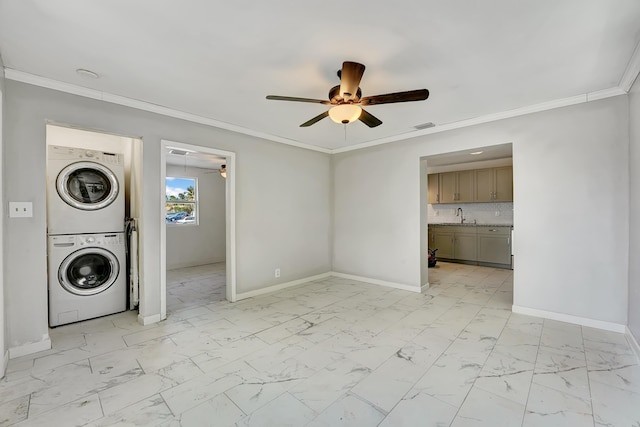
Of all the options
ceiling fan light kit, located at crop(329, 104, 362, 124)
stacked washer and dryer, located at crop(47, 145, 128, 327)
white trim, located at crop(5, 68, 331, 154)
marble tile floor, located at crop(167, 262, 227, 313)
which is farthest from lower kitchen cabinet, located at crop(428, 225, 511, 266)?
stacked washer and dryer, located at crop(47, 145, 128, 327)

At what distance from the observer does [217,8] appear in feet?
5.66

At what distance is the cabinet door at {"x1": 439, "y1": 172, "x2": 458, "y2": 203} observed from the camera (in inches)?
280

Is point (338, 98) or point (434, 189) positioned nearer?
point (338, 98)

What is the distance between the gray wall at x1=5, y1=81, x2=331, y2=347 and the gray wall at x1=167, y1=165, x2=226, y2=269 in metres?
3.25

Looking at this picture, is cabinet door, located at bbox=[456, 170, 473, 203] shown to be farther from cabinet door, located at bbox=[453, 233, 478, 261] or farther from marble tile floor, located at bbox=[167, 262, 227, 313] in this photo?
marble tile floor, located at bbox=[167, 262, 227, 313]

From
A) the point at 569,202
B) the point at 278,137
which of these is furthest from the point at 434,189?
the point at 278,137

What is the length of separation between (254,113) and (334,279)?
318 cm

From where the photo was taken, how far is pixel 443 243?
7.07 metres

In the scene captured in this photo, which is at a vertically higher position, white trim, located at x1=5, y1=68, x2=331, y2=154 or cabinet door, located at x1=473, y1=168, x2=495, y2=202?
white trim, located at x1=5, y1=68, x2=331, y2=154

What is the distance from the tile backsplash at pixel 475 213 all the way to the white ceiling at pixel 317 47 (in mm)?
4269

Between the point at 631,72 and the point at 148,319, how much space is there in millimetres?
5252

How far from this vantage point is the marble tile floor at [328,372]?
173cm

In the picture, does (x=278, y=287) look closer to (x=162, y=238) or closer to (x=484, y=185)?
(x=162, y=238)

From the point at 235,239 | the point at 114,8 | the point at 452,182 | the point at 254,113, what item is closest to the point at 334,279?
the point at 235,239
